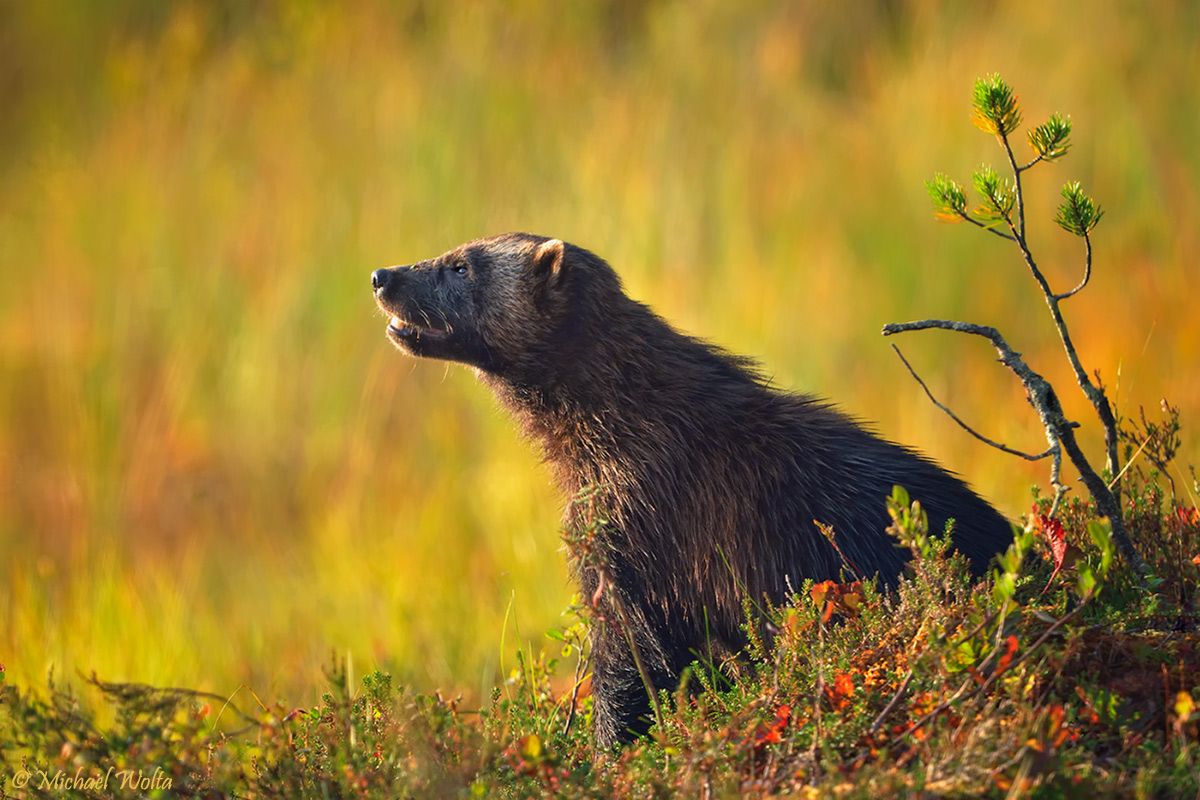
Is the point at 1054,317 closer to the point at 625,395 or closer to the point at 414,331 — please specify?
the point at 625,395

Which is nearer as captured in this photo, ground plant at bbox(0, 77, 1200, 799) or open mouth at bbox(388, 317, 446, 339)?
ground plant at bbox(0, 77, 1200, 799)

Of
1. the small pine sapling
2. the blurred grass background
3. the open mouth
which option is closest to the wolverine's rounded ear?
the open mouth

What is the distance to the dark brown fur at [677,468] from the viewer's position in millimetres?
3678

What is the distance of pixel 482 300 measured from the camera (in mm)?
4590

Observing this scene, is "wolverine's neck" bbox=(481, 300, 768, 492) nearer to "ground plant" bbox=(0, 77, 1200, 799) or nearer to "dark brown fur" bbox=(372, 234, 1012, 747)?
"dark brown fur" bbox=(372, 234, 1012, 747)

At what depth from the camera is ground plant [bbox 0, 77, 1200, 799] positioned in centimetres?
225

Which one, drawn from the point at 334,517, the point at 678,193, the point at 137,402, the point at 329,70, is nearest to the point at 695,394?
the point at 334,517

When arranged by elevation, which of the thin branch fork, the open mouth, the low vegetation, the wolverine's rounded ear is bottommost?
the low vegetation

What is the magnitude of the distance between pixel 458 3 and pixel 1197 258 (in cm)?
691

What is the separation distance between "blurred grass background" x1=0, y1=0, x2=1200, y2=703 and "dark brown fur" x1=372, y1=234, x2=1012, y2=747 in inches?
60.4

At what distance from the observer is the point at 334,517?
7.08 meters

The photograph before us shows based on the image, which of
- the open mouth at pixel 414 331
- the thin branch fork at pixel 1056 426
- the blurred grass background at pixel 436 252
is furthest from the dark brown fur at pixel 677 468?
the blurred grass background at pixel 436 252

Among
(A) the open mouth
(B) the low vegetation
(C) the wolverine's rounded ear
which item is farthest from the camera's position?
(A) the open mouth

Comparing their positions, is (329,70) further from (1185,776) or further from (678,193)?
(1185,776)
